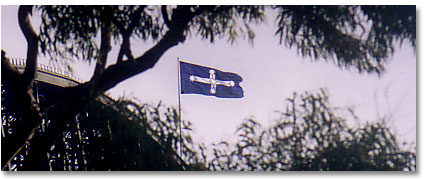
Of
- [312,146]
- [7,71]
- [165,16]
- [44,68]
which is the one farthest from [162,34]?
[312,146]

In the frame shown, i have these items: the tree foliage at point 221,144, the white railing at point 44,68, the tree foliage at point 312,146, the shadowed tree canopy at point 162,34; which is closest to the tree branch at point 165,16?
the shadowed tree canopy at point 162,34

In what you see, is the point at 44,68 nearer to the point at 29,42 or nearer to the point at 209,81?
the point at 29,42

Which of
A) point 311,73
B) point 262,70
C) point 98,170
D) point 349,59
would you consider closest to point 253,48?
point 262,70

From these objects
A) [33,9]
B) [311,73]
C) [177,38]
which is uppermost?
[33,9]

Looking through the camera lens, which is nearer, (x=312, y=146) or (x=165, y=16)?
(x=312, y=146)

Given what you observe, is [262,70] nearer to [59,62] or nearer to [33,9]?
[59,62]

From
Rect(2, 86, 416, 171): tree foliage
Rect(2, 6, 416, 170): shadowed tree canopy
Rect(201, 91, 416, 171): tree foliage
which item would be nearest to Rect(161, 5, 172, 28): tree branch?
Rect(2, 6, 416, 170): shadowed tree canopy

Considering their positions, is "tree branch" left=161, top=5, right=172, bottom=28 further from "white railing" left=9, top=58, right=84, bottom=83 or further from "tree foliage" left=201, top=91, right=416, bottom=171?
"tree foliage" left=201, top=91, right=416, bottom=171

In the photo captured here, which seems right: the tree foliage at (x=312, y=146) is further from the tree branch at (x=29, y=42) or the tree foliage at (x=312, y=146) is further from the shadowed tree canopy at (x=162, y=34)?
the tree branch at (x=29, y=42)
